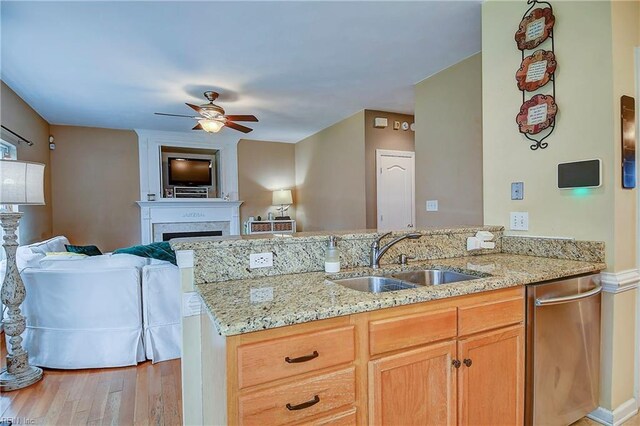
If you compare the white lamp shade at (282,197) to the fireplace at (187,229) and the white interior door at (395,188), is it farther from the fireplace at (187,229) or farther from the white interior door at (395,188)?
the white interior door at (395,188)

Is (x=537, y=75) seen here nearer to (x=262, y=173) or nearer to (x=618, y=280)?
(x=618, y=280)

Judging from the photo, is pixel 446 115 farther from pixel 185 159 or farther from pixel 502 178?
pixel 185 159

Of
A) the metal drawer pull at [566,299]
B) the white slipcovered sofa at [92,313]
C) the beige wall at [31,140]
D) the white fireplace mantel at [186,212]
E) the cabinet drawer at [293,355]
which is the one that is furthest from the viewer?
the white fireplace mantel at [186,212]

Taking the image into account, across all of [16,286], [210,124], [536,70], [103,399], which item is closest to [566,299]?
[536,70]

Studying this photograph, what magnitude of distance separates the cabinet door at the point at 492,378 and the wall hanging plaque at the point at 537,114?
1.22 m

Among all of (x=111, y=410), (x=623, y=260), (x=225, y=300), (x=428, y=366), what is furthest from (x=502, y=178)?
(x=111, y=410)

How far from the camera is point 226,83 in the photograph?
3859mm

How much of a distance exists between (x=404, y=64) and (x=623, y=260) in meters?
2.49

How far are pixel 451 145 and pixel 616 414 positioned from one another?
2490 mm

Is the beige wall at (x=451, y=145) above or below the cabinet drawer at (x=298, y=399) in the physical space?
above

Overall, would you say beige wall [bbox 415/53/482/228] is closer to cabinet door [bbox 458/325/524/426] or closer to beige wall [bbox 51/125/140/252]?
cabinet door [bbox 458/325/524/426]

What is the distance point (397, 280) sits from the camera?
1.68m

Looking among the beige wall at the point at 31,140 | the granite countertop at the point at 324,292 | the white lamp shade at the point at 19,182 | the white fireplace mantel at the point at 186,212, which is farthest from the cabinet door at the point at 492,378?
the white fireplace mantel at the point at 186,212

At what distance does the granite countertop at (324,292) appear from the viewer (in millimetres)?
1080
